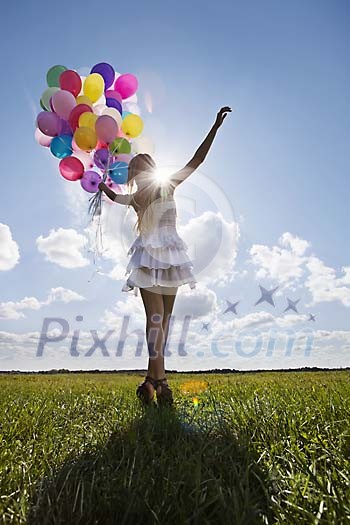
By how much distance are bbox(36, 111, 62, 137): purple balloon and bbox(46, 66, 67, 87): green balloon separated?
0.62 metres

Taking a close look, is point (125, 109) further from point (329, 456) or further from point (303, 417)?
point (329, 456)

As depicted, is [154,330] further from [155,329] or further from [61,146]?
[61,146]

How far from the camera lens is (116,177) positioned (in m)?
4.81

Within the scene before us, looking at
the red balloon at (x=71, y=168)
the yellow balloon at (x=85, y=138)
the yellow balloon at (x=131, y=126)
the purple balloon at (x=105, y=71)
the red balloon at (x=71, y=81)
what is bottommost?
the red balloon at (x=71, y=168)

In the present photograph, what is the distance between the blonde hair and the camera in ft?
13.4

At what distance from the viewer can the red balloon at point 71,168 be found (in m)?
4.87

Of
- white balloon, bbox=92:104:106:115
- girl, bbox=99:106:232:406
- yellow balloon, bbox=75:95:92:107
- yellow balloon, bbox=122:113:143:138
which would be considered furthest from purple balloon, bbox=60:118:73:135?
girl, bbox=99:106:232:406

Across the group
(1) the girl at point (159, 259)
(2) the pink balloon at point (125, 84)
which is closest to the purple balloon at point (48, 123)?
(2) the pink balloon at point (125, 84)

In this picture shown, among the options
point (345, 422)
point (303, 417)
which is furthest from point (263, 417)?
point (345, 422)

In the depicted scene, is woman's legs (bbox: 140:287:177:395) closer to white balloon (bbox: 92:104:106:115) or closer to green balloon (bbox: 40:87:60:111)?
white balloon (bbox: 92:104:106:115)

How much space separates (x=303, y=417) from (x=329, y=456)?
2.01 feet

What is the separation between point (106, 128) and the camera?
15.2ft

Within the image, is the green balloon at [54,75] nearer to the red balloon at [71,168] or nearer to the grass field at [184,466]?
the red balloon at [71,168]

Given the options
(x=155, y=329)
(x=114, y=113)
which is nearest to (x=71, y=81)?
(x=114, y=113)
